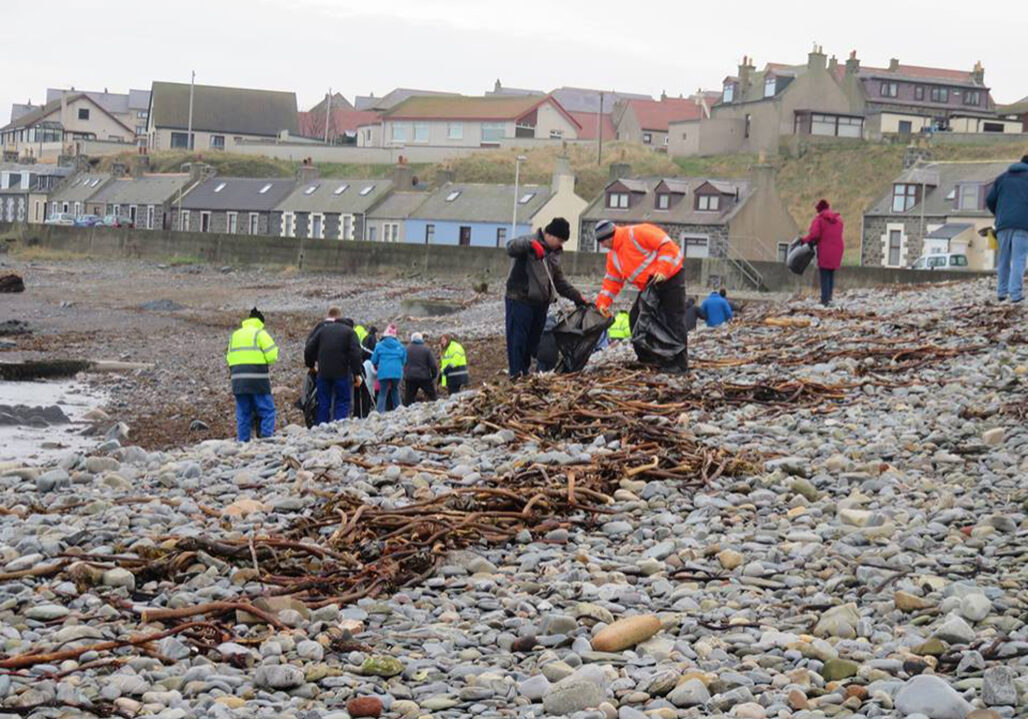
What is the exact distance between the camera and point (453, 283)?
159ft

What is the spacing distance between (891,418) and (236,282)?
44464 mm

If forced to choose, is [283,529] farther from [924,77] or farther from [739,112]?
[924,77]

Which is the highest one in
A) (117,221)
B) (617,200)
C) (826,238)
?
(617,200)

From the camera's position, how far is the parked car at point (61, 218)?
8028 cm

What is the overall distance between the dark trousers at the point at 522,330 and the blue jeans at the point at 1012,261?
5803mm

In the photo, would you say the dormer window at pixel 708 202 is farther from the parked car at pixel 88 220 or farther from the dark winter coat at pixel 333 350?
the dark winter coat at pixel 333 350

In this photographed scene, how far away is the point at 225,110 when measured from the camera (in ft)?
359

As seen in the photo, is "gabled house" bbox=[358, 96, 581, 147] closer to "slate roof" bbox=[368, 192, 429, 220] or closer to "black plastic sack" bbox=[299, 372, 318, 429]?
"slate roof" bbox=[368, 192, 429, 220]

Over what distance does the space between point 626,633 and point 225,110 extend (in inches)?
4232

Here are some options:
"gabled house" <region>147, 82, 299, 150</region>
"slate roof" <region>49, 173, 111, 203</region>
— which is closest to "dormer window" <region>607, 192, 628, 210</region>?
"slate roof" <region>49, 173, 111, 203</region>

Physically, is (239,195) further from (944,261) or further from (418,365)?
(418,365)

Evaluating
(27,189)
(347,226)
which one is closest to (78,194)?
(27,189)

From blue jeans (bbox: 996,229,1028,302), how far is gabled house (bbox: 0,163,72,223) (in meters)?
79.4

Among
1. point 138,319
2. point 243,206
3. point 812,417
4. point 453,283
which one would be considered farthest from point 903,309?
point 243,206
